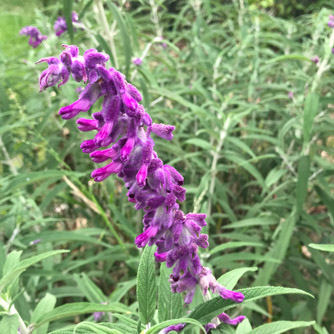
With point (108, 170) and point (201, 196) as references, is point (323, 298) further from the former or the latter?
point (108, 170)

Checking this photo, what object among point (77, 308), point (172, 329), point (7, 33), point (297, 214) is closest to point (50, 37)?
point (297, 214)

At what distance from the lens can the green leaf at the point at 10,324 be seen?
1.29 m

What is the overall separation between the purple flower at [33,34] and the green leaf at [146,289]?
10.4ft

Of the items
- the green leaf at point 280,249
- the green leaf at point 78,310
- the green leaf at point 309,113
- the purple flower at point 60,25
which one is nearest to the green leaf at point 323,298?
the green leaf at point 280,249

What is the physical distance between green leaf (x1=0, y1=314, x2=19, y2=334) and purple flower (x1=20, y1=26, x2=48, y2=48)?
9.71ft

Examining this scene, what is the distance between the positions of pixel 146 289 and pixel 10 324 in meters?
0.57

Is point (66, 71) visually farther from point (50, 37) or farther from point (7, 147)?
point (50, 37)

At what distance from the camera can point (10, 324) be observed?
4.35ft

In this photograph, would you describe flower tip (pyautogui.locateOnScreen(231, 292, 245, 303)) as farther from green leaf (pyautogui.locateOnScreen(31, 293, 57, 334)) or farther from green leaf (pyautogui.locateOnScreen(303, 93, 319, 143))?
green leaf (pyautogui.locateOnScreen(303, 93, 319, 143))

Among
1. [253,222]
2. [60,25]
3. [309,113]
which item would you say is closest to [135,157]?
[309,113]

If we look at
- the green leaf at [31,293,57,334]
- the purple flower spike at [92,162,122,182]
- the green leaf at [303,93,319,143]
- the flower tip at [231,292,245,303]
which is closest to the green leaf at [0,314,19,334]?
the green leaf at [31,293,57,334]

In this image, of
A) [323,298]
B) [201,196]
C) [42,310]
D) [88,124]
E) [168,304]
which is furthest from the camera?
[323,298]

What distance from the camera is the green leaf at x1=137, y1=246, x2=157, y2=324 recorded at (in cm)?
109

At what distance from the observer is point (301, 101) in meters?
3.13
